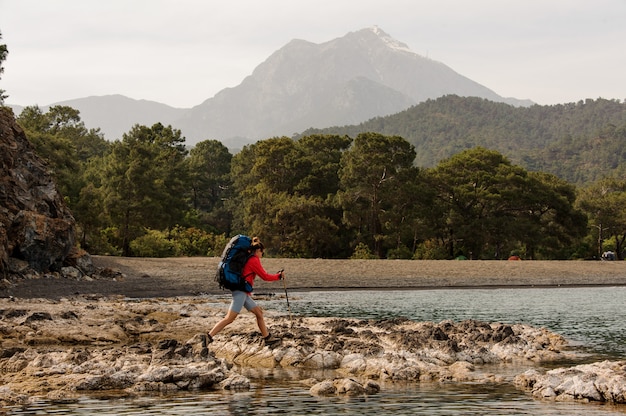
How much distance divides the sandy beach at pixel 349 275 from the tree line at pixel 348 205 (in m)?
11.4

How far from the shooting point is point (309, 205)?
71188mm

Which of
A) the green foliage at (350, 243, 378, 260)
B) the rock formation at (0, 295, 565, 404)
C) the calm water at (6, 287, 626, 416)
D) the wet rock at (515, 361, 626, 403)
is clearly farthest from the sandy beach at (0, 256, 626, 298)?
the wet rock at (515, 361, 626, 403)

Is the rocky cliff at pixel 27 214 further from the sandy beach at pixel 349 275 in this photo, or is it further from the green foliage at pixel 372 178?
the green foliage at pixel 372 178

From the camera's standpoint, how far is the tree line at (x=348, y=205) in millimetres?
64688

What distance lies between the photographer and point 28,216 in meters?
39.7

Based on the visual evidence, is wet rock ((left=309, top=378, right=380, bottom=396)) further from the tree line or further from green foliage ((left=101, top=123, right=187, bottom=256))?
green foliage ((left=101, top=123, right=187, bottom=256))

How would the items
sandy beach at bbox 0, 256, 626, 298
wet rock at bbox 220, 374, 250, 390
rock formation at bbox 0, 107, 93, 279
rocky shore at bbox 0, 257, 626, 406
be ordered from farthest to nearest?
1. sandy beach at bbox 0, 256, 626, 298
2. rock formation at bbox 0, 107, 93, 279
3. wet rock at bbox 220, 374, 250, 390
4. rocky shore at bbox 0, 257, 626, 406

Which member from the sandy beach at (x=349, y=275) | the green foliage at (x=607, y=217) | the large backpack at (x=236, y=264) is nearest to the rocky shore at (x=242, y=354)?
the large backpack at (x=236, y=264)

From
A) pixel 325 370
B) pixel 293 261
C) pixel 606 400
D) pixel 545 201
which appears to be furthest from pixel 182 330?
pixel 545 201

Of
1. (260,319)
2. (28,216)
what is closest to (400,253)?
(28,216)

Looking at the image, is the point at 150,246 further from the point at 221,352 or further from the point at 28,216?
the point at 221,352

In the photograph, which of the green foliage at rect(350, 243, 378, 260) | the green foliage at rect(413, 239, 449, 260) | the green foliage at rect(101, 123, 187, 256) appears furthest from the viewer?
the green foliage at rect(413, 239, 449, 260)

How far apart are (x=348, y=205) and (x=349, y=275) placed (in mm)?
21057

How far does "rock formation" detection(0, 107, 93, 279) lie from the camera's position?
38.1 m
